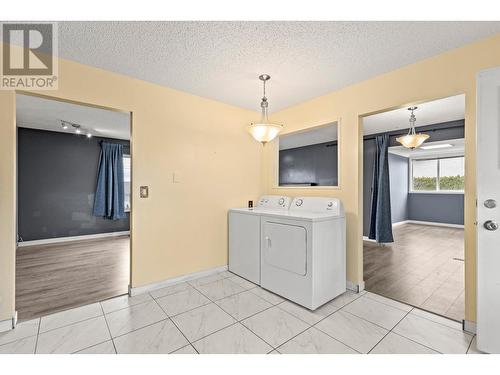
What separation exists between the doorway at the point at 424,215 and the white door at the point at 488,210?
51cm

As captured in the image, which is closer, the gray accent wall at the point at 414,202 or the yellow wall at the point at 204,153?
the yellow wall at the point at 204,153

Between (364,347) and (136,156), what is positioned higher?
(136,156)

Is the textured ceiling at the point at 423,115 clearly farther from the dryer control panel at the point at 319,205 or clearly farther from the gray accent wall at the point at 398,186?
the gray accent wall at the point at 398,186

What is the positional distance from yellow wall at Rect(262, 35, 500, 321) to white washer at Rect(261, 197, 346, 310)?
0.25 metres

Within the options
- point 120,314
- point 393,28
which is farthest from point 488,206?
point 120,314

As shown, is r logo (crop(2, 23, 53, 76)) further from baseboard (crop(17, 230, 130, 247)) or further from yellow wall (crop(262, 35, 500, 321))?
baseboard (crop(17, 230, 130, 247))

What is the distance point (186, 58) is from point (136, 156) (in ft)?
3.71

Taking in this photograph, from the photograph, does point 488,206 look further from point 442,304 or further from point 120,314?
point 120,314

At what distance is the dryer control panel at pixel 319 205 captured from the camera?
7.96ft

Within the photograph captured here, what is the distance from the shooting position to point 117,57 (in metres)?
2.03

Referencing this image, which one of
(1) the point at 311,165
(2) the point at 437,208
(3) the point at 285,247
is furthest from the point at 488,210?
(2) the point at 437,208

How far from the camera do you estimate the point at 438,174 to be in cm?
716

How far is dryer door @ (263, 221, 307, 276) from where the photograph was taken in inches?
84.8

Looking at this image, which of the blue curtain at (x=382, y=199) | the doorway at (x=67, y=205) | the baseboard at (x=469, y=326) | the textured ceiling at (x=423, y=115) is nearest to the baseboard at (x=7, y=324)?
the doorway at (x=67, y=205)
